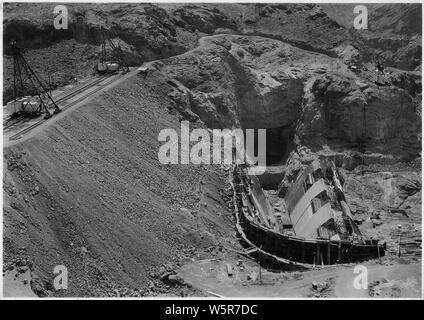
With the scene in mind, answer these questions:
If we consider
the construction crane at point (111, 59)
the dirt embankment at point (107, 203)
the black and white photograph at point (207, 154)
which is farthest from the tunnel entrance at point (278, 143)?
the construction crane at point (111, 59)

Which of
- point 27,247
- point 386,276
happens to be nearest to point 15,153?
point 27,247

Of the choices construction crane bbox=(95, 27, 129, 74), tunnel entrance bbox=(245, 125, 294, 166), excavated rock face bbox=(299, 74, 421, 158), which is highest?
construction crane bbox=(95, 27, 129, 74)

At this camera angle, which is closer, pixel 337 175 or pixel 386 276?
pixel 386 276

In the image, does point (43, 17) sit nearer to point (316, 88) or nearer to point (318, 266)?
point (316, 88)

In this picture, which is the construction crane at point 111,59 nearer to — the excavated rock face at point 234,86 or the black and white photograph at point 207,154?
the black and white photograph at point 207,154

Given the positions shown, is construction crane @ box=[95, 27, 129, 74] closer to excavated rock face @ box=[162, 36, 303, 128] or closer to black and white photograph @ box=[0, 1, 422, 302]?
black and white photograph @ box=[0, 1, 422, 302]

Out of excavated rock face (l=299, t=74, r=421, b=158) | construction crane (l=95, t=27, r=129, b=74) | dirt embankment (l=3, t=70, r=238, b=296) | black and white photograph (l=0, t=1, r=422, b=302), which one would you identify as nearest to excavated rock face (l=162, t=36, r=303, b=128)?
black and white photograph (l=0, t=1, r=422, b=302)

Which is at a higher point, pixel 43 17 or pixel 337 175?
pixel 43 17

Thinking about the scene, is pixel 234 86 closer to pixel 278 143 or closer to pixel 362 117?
pixel 278 143
